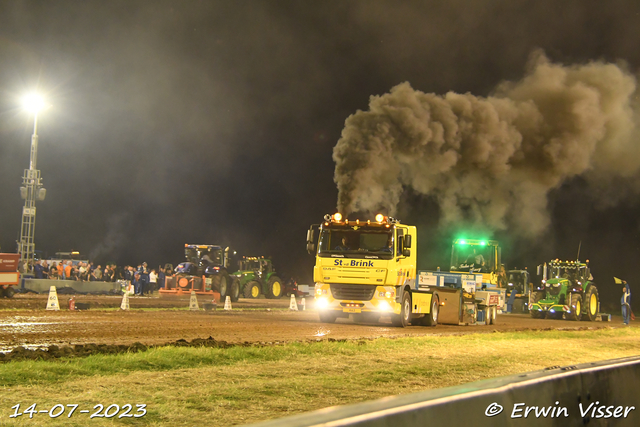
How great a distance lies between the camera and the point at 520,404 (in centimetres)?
402

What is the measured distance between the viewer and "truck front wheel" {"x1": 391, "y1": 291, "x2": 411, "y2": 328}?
20.2 m

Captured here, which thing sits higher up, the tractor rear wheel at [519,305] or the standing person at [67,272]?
the standing person at [67,272]

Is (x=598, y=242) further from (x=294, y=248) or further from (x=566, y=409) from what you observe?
(x=566, y=409)

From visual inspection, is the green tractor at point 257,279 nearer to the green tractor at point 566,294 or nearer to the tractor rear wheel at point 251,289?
the tractor rear wheel at point 251,289

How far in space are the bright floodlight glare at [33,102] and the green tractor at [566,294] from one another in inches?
1118

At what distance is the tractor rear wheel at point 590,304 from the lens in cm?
3088

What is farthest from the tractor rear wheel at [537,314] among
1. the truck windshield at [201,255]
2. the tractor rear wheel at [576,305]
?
the truck windshield at [201,255]

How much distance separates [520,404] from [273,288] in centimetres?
3744

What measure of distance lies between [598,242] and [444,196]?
2403cm

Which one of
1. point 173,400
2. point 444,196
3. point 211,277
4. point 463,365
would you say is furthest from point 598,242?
point 173,400

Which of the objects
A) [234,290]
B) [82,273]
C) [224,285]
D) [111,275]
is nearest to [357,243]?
[224,285]

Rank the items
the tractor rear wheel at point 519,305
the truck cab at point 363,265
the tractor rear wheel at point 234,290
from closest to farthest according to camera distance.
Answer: the truck cab at point 363,265 < the tractor rear wheel at point 234,290 < the tractor rear wheel at point 519,305

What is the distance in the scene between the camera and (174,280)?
35.1 m

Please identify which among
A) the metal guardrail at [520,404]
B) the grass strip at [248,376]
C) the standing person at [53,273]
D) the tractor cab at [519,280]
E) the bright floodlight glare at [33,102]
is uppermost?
the bright floodlight glare at [33,102]
